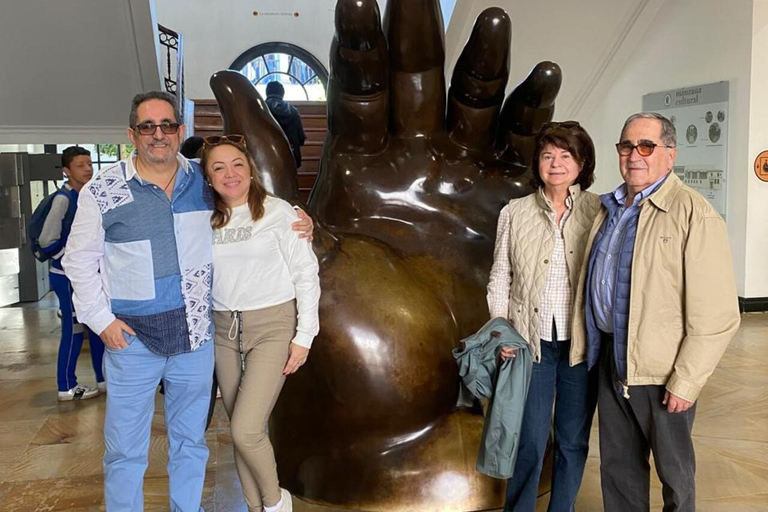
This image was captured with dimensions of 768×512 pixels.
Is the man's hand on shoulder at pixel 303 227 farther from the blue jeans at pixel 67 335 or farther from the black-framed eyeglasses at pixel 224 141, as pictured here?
the blue jeans at pixel 67 335

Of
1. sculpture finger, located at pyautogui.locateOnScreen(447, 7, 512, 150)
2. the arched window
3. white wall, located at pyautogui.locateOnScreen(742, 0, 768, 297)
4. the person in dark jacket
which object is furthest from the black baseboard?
the arched window

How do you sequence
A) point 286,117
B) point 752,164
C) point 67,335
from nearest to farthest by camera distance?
point 67,335 < point 286,117 < point 752,164

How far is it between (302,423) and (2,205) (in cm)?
450

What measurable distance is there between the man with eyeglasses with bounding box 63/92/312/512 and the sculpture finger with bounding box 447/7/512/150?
0.88 m

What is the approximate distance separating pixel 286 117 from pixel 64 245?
1699mm

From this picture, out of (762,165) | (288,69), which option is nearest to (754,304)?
(762,165)

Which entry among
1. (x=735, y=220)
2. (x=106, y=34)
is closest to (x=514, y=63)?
(x=735, y=220)

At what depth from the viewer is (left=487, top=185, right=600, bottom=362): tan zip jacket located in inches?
60.4

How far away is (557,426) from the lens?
5.33 feet

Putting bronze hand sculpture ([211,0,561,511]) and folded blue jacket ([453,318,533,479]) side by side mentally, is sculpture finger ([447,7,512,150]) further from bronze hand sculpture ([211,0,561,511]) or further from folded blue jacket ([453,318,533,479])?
folded blue jacket ([453,318,533,479])

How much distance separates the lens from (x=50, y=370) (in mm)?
3518

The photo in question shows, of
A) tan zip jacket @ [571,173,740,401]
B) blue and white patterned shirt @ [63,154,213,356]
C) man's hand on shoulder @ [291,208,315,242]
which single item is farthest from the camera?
man's hand on shoulder @ [291,208,315,242]

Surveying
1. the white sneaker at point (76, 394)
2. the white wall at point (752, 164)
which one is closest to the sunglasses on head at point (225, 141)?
the white sneaker at point (76, 394)

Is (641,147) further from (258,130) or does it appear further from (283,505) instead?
(283,505)
